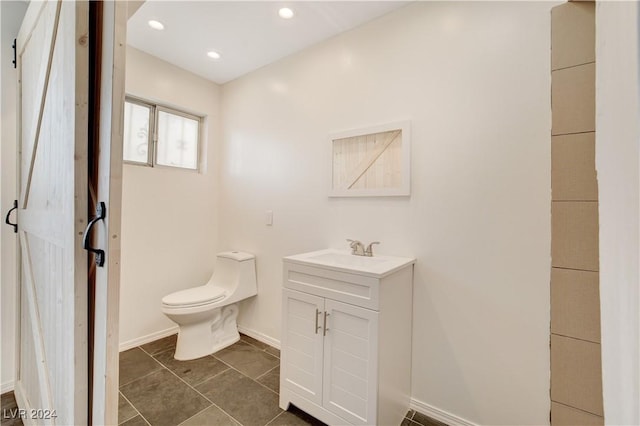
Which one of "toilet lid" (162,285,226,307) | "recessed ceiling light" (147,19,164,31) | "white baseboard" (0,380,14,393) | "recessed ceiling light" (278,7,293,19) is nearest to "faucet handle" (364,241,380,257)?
"toilet lid" (162,285,226,307)

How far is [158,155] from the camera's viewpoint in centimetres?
255

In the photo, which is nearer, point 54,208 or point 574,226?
point 574,226

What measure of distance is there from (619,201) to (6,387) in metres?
2.92

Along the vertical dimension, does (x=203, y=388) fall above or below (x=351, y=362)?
below

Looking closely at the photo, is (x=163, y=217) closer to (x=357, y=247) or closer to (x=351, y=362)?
(x=357, y=247)

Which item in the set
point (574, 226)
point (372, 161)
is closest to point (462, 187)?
point (372, 161)

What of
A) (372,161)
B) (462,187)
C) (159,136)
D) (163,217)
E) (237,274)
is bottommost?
(237,274)

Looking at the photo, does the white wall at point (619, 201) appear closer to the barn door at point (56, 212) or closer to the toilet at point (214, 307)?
the barn door at point (56, 212)

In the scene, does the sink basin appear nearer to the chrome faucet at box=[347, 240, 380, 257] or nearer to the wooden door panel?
the chrome faucet at box=[347, 240, 380, 257]

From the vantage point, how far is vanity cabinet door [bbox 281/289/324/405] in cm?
153

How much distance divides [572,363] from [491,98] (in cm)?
126

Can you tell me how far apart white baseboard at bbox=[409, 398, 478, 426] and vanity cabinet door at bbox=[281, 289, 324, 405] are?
1.98 feet

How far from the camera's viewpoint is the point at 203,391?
179 cm

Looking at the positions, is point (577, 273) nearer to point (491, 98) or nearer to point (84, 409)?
A: point (491, 98)
